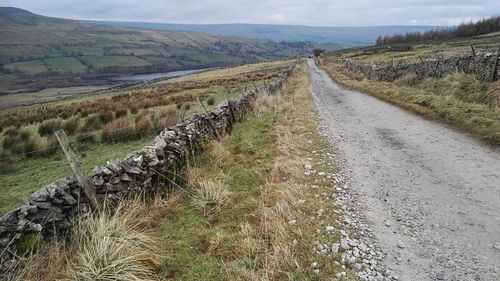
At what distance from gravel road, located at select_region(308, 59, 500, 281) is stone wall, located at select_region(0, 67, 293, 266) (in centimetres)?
413

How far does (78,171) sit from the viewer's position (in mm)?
5434

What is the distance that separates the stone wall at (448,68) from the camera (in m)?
14.8

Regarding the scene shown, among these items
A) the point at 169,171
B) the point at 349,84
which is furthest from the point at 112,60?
the point at 169,171

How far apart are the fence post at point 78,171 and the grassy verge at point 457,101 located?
31.7ft

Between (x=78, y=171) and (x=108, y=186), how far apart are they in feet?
2.30

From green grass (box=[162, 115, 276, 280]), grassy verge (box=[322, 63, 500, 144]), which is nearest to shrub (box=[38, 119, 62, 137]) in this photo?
green grass (box=[162, 115, 276, 280])

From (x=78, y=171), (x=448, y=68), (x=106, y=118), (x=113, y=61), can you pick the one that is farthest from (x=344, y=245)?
(x=113, y=61)

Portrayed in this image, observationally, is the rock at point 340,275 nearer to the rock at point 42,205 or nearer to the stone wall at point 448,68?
the rock at point 42,205

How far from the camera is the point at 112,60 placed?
18262 cm

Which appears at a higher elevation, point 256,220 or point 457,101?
point 457,101

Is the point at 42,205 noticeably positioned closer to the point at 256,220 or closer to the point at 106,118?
the point at 256,220

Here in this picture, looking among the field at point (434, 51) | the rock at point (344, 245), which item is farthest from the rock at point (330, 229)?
the field at point (434, 51)

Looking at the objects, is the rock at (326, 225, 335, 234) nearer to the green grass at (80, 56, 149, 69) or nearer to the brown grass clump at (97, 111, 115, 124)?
the brown grass clump at (97, 111, 115, 124)

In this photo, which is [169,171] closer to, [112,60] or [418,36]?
[418,36]
